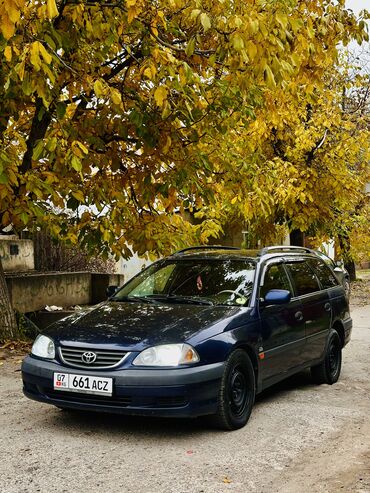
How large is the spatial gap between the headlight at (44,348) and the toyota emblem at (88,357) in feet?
1.16

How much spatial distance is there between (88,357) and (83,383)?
0.20 metres

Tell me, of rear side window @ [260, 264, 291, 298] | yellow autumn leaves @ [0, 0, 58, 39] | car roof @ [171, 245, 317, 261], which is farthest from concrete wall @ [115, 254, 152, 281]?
yellow autumn leaves @ [0, 0, 58, 39]

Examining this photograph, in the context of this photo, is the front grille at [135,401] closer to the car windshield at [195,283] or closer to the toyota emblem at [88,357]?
the toyota emblem at [88,357]

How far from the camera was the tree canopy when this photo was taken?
6500mm

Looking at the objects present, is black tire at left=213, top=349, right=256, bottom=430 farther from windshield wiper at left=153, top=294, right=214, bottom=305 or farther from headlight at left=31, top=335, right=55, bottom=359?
headlight at left=31, top=335, right=55, bottom=359

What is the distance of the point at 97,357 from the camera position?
5305mm

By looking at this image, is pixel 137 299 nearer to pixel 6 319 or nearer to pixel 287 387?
pixel 287 387

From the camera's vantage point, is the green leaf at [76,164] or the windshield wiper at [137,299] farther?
the green leaf at [76,164]

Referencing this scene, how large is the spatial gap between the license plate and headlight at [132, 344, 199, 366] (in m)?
0.27

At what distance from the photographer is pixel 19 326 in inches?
412

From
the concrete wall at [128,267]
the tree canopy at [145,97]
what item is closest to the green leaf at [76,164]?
the tree canopy at [145,97]

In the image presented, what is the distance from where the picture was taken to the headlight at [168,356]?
5203 millimetres

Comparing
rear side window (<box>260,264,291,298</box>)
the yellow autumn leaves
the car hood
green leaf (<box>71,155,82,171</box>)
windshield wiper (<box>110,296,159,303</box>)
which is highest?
the yellow autumn leaves

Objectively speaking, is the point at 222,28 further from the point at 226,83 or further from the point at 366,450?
the point at 366,450
